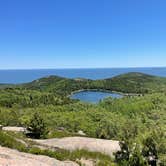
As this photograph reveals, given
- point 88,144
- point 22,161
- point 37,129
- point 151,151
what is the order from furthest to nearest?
point 37,129, point 88,144, point 151,151, point 22,161

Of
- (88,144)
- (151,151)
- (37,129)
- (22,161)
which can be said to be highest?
(22,161)

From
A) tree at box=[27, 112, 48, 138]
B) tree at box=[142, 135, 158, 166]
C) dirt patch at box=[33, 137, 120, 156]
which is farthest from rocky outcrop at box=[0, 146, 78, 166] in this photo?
tree at box=[27, 112, 48, 138]

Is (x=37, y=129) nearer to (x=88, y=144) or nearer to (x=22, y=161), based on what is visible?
(x=88, y=144)

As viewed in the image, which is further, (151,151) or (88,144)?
(88,144)

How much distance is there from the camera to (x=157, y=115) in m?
164

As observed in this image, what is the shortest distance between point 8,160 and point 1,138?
18.7 feet

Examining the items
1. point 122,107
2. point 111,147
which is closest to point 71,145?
point 111,147

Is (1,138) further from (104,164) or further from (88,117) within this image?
(88,117)

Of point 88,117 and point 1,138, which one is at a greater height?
point 1,138

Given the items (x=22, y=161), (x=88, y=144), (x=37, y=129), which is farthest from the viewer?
(x=37, y=129)

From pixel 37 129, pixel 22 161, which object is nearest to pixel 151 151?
pixel 22 161

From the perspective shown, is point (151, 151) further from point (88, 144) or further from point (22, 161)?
point (22, 161)

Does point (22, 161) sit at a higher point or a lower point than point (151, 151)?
higher

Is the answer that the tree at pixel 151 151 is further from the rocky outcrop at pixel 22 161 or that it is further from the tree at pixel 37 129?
the tree at pixel 37 129
